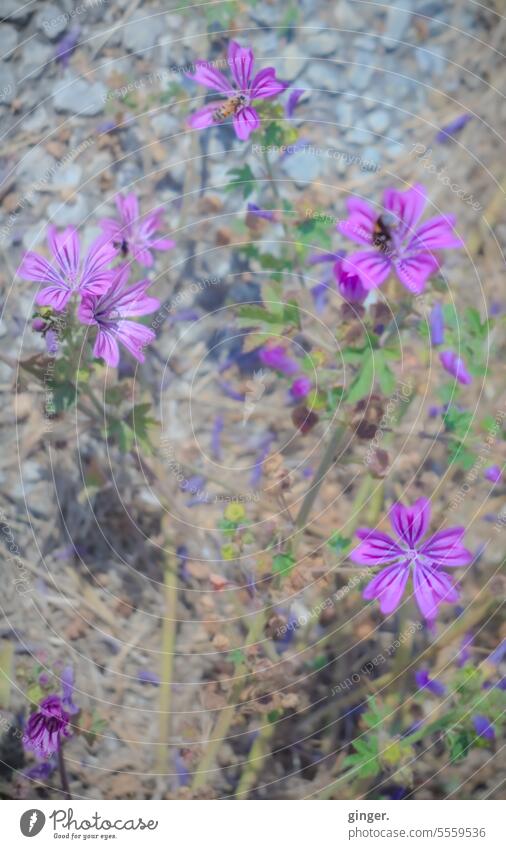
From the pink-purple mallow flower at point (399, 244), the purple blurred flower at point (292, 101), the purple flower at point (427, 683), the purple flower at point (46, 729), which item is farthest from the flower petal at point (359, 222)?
the purple flower at point (46, 729)

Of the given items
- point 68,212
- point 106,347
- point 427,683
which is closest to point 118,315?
point 106,347

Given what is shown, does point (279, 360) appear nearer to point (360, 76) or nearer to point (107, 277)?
point (107, 277)

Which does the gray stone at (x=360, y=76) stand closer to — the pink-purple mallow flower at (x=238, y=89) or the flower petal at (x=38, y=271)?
the pink-purple mallow flower at (x=238, y=89)

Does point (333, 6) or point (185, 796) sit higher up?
point (333, 6)

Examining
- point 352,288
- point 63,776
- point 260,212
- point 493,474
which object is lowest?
point 63,776

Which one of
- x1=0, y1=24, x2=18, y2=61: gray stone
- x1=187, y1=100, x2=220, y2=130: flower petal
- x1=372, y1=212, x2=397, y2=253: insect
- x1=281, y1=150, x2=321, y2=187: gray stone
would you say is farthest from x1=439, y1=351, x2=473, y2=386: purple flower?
x1=0, y1=24, x2=18, y2=61: gray stone

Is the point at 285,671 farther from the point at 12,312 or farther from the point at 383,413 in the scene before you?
the point at 12,312

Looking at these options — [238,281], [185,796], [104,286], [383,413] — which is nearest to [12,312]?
[104,286]

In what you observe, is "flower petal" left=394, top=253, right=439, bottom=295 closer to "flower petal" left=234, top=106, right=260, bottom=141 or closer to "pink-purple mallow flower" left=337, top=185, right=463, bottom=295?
"pink-purple mallow flower" left=337, top=185, right=463, bottom=295
